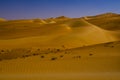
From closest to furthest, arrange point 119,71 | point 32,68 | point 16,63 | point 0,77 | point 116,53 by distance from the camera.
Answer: point 0,77 → point 119,71 → point 32,68 → point 16,63 → point 116,53

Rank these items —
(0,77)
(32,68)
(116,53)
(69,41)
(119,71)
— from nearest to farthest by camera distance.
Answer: (0,77) → (119,71) → (32,68) → (116,53) → (69,41)

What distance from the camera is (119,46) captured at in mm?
18859

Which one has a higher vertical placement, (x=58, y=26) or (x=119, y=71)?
(x=58, y=26)

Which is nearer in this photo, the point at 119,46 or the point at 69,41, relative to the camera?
the point at 119,46

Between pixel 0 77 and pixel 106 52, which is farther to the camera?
pixel 106 52

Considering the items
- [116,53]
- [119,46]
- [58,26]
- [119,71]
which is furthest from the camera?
[58,26]

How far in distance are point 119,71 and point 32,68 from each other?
424 cm

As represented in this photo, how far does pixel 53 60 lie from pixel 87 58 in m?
1.86

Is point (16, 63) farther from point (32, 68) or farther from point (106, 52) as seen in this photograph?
point (106, 52)

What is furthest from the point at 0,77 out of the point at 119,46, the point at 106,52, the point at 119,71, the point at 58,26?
the point at 58,26

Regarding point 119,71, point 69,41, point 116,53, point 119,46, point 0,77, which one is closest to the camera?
point 0,77

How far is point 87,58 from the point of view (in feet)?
52.9

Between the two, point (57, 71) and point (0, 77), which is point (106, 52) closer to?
point (57, 71)

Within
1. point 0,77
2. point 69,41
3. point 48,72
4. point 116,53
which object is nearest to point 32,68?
point 48,72
